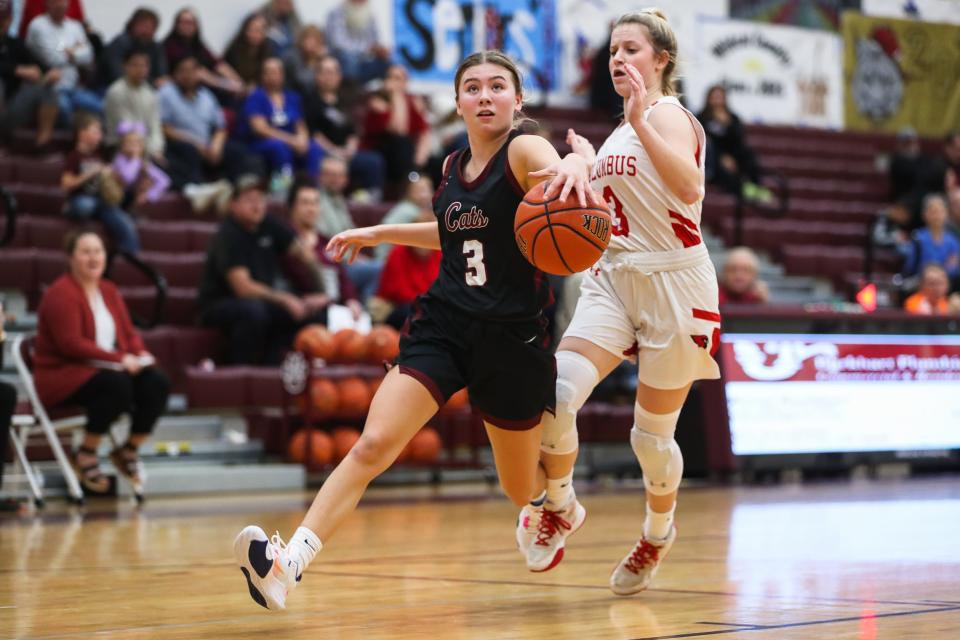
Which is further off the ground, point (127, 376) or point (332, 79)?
point (332, 79)

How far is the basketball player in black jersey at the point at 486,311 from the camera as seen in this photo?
12.4 feet

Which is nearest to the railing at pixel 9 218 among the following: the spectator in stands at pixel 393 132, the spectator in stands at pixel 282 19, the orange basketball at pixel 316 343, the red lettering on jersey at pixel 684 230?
the orange basketball at pixel 316 343

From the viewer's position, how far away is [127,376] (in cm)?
805

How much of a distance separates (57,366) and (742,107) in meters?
12.2

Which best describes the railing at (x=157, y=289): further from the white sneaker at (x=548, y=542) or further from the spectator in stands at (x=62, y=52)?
the white sneaker at (x=548, y=542)

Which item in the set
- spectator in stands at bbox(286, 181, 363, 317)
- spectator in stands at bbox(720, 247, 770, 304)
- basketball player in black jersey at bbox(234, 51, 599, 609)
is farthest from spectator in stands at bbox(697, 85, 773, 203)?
basketball player in black jersey at bbox(234, 51, 599, 609)

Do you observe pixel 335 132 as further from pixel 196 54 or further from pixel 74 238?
pixel 74 238

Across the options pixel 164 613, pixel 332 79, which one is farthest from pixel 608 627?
pixel 332 79

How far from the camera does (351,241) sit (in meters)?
4.16

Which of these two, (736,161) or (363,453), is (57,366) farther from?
(736,161)

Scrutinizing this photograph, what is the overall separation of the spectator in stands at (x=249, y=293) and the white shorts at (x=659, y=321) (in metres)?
5.76

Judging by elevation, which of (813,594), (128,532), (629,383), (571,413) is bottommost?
(629,383)

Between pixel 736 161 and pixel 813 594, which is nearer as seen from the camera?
pixel 813 594

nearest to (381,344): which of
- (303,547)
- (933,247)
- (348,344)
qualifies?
(348,344)
